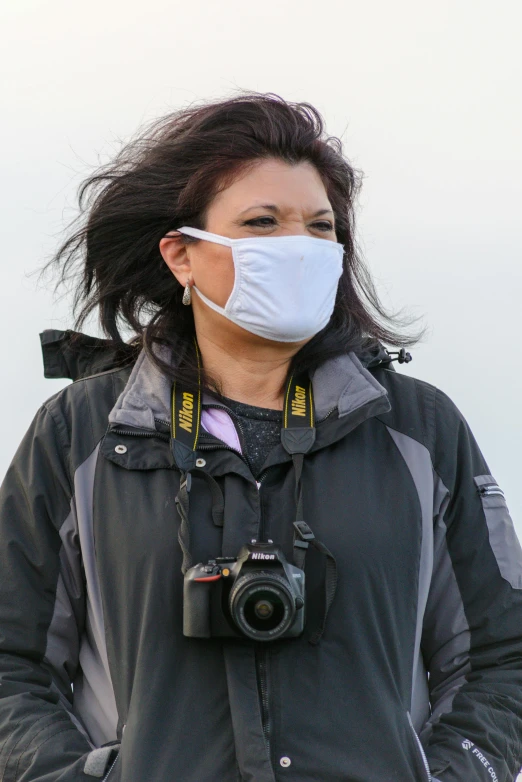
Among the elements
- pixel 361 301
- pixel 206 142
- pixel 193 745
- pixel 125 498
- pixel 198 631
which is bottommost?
pixel 193 745

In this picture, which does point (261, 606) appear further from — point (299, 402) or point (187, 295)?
point (187, 295)

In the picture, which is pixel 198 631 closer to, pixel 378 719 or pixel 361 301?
pixel 378 719

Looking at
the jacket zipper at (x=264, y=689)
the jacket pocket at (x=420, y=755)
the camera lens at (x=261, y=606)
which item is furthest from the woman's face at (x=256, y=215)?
the jacket pocket at (x=420, y=755)

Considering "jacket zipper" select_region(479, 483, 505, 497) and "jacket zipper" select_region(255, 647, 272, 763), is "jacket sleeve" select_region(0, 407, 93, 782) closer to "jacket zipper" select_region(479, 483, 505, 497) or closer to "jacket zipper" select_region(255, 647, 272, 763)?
"jacket zipper" select_region(255, 647, 272, 763)

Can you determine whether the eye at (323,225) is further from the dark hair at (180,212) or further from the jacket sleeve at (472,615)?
the jacket sleeve at (472,615)

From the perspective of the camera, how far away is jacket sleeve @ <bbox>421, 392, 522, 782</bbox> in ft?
8.73

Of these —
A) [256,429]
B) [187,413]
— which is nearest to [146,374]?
[187,413]

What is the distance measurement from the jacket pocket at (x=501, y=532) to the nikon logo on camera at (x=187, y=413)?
2.33 ft

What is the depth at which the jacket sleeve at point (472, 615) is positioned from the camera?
2.66m

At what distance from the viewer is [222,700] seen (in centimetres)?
250

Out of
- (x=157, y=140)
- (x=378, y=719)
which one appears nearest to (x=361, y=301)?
(x=157, y=140)

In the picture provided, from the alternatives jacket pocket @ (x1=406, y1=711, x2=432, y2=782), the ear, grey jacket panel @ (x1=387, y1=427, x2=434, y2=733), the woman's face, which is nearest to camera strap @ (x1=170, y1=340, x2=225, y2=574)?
the woman's face

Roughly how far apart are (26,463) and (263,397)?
0.60m

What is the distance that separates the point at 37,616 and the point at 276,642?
22.3 inches
